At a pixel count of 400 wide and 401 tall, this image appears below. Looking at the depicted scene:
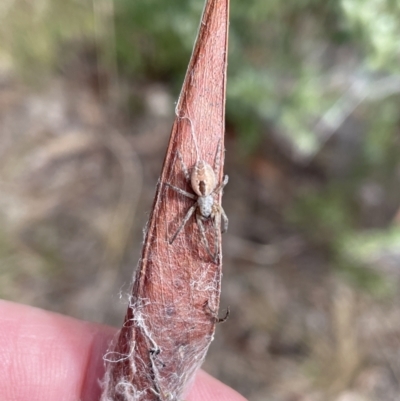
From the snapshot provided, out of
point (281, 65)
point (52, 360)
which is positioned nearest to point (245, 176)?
point (281, 65)

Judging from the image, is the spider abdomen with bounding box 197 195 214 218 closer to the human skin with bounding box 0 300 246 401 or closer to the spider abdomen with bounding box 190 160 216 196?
the spider abdomen with bounding box 190 160 216 196

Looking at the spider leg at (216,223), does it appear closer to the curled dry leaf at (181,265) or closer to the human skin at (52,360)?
the curled dry leaf at (181,265)

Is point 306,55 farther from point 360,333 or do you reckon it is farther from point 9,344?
point 9,344

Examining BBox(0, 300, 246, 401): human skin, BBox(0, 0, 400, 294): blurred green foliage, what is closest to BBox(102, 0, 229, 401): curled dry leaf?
BBox(0, 300, 246, 401): human skin

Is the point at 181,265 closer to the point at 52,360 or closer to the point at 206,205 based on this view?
A: the point at 206,205

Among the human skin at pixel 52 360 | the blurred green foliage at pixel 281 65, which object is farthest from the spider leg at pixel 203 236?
the blurred green foliage at pixel 281 65

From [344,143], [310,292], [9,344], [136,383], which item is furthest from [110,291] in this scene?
[344,143]

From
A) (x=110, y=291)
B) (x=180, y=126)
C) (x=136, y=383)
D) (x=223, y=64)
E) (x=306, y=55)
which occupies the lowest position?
(x=136, y=383)
